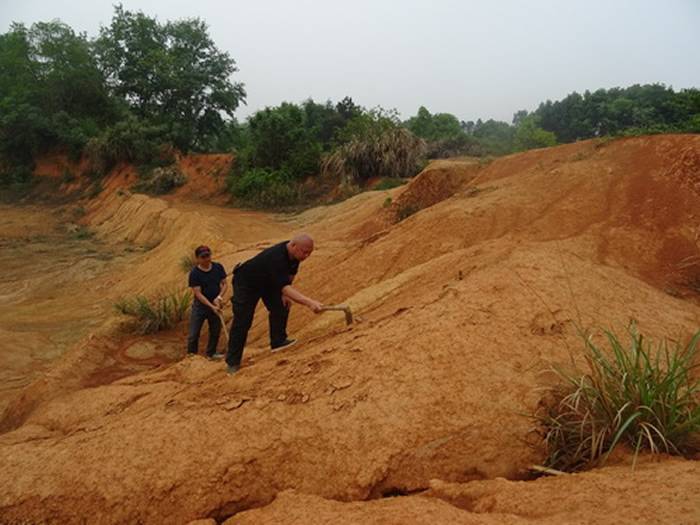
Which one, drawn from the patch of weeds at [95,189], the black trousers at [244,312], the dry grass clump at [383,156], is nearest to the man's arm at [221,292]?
the black trousers at [244,312]

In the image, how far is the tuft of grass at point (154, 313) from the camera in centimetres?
625

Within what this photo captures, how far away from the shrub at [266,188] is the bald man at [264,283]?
1284 cm

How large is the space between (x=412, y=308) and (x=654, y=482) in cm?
200

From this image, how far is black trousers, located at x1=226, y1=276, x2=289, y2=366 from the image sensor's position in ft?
12.7

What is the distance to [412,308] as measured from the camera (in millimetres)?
3555

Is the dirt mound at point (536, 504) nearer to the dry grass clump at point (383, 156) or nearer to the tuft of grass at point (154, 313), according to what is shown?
the tuft of grass at point (154, 313)

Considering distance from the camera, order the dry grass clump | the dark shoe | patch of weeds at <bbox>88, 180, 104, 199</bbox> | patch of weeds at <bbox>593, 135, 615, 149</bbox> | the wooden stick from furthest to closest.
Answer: patch of weeds at <bbox>88, 180, 104, 199</bbox>, the dry grass clump, patch of weeds at <bbox>593, 135, 615, 149</bbox>, the dark shoe, the wooden stick

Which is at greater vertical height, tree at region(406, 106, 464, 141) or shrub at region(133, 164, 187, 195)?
tree at region(406, 106, 464, 141)

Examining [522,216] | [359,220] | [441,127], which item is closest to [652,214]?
[522,216]

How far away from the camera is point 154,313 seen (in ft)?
20.6

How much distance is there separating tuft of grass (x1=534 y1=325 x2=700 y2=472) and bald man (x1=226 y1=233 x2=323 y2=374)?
1916 millimetres

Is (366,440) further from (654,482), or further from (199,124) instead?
(199,124)

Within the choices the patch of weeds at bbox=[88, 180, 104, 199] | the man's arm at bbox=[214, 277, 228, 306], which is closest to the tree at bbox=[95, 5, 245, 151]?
the patch of weeds at bbox=[88, 180, 104, 199]

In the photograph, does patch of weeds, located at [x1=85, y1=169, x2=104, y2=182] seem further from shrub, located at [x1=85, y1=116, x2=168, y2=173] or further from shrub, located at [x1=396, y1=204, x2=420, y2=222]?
shrub, located at [x1=396, y1=204, x2=420, y2=222]
